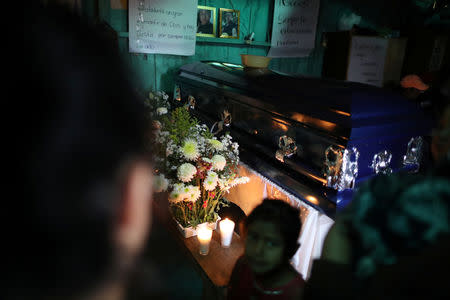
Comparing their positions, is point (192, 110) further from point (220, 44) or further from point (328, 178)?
point (328, 178)

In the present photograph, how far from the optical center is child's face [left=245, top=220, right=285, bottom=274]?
0.76m

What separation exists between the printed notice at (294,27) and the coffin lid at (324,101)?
1.20 m

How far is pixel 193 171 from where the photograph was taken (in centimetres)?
120

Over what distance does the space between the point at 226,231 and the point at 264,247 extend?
0.49 m

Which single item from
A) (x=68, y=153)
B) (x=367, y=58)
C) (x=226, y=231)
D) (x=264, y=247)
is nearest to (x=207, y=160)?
(x=226, y=231)

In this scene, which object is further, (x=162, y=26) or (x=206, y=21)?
(x=206, y=21)

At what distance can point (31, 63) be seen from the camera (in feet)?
0.62

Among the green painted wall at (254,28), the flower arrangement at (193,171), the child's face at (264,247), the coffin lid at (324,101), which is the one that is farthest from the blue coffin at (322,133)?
the green painted wall at (254,28)

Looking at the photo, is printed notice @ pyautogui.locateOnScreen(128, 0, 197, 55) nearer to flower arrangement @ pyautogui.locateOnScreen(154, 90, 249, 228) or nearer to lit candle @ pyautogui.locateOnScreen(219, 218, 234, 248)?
flower arrangement @ pyautogui.locateOnScreen(154, 90, 249, 228)

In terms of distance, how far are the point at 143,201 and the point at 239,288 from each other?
727 mm

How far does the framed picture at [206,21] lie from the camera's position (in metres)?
2.52

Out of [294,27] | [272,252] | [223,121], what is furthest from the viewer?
[294,27]

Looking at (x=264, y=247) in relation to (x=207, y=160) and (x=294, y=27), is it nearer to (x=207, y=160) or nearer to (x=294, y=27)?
(x=207, y=160)

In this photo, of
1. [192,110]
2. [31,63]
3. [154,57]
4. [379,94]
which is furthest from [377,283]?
[154,57]
